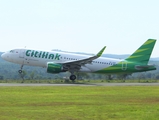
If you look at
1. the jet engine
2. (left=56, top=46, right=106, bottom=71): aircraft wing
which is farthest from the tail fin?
the jet engine

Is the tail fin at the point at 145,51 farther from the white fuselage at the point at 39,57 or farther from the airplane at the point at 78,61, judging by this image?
the white fuselage at the point at 39,57

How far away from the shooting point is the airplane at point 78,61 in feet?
182

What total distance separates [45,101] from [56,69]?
27795 mm

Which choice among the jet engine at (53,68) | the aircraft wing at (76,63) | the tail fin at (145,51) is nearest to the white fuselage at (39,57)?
the aircraft wing at (76,63)

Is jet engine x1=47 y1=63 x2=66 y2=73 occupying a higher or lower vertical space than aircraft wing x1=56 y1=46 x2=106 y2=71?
lower

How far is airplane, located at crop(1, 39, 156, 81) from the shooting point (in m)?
55.5

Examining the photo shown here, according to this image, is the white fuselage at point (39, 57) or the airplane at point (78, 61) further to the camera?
the white fuselage at point (39, 57)

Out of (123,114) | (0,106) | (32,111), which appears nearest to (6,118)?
(32,111)

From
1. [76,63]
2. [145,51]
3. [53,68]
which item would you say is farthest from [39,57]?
[145,51]

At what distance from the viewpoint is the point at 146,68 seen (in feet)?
196

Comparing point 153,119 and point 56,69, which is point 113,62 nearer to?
point 56,69

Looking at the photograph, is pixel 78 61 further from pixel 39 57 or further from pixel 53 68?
pixel 39 57

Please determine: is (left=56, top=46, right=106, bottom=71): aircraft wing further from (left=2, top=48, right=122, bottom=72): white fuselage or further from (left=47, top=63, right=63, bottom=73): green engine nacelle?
(left=47, top=63, right=63, bottom=73): green engine nacelle

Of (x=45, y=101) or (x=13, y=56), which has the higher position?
(x=13, y=56)
